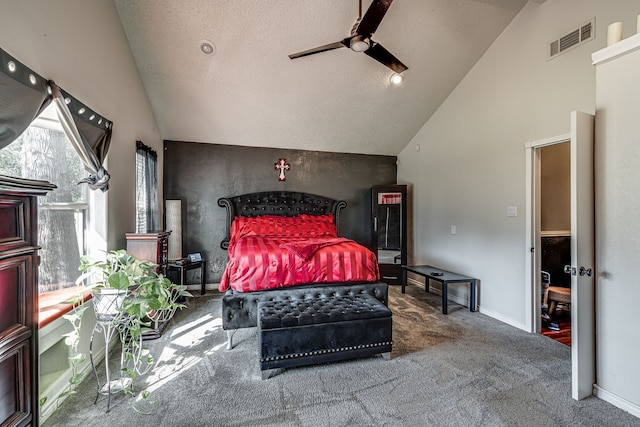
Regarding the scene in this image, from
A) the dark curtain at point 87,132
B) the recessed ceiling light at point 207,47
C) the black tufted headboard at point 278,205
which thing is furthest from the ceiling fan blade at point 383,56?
the black tufted headboard at point 278,205

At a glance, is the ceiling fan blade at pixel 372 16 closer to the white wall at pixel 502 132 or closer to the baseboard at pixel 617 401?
the white wall at pixel 502 132

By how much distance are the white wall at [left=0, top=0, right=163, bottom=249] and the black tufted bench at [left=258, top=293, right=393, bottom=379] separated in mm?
1901

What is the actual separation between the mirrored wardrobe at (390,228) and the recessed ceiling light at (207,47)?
136 inches

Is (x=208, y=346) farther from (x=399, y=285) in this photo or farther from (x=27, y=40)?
(x=399, y=285)

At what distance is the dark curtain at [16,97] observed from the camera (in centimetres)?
160

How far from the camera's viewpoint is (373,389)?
7.52 ft

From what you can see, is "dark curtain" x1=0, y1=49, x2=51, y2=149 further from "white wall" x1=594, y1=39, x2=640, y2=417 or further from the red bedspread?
"white wall" x1=594, y1=39, x2=640, y2=417

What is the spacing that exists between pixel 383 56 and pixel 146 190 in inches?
132

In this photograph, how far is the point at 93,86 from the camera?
270 centimetres

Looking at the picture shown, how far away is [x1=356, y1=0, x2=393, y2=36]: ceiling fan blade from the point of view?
91.4 inches

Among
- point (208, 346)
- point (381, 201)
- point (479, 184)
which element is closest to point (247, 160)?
point (381, 201)

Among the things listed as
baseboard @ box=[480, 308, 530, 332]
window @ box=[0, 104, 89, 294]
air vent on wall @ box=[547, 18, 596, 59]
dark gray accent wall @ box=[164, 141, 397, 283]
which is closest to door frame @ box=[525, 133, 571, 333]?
baseboard @ box=[480, 308, 530, 332]

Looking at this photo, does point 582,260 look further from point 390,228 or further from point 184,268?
point 184,268

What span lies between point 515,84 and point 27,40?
15.0 feet
